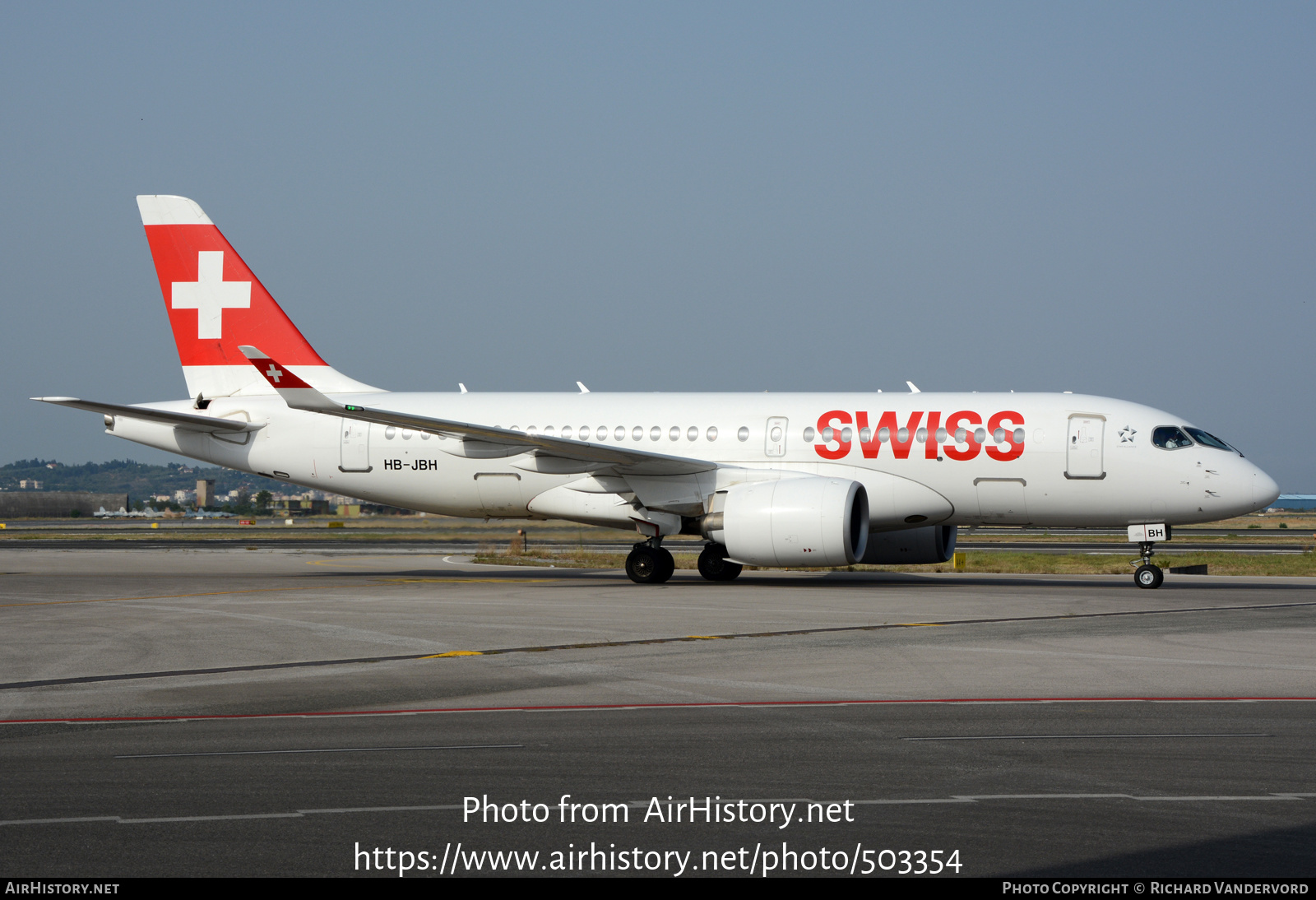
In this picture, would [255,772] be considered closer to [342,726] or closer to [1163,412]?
[342,726]

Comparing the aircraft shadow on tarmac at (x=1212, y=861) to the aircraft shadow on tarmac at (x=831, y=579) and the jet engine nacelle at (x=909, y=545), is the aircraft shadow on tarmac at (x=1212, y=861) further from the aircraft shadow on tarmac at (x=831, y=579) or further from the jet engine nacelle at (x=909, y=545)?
the jet engine nacelle at (x=909, y=545)

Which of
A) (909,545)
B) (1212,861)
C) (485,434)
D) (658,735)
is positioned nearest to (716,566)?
(909,545)

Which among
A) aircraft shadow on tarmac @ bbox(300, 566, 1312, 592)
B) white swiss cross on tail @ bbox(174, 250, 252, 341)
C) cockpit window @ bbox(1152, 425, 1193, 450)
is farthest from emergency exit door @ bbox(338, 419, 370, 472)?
cockpit window @ bbox(1152, 425, 1193, 450)

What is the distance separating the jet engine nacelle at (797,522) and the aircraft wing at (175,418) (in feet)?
37.9

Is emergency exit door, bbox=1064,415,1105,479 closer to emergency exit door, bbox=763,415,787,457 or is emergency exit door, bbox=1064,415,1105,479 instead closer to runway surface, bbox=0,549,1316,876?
runway surface, bbox=0,549,1316,876

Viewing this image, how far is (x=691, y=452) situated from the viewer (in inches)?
1016

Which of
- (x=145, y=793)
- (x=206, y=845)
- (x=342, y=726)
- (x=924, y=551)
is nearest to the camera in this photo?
(x=206, y=845)

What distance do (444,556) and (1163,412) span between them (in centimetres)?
2108

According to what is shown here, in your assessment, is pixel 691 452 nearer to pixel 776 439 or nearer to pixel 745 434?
pixel 745 434

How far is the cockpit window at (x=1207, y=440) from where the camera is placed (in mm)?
23891

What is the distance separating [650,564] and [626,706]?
15057 mm
